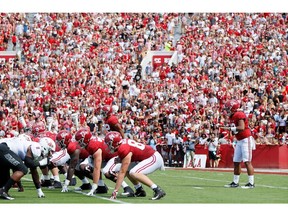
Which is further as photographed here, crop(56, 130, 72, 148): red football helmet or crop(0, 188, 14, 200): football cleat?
crop(56, 130, 72, 148): red football helmet

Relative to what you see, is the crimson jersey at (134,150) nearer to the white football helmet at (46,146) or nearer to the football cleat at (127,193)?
the football cleat at (127,193)

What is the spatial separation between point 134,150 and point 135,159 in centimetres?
18

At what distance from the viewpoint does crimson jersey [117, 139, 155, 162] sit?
14.1 m

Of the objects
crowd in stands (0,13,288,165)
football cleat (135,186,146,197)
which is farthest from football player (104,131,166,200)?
crowd in stands (0,13,288,165)

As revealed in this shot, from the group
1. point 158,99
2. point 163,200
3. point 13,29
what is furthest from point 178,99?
point 163,200

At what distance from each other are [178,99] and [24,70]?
776cm

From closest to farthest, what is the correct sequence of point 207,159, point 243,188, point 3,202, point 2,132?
point 3,202
point 243,188
point 207,159
point 2,132

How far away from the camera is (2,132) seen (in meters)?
31.1

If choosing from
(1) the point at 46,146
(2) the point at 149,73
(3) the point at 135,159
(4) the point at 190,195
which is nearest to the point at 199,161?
(2) the point at 149,73

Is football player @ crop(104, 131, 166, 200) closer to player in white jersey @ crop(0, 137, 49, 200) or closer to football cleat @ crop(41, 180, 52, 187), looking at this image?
player in white jersey @ crop(0, 137, 49, 200)

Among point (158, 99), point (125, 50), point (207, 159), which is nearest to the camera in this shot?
point (207, 159)

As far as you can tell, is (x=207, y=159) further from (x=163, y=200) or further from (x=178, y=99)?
(x=163, y=200)

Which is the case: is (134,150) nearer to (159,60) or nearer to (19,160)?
(19,160)

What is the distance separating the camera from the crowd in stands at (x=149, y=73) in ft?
102
